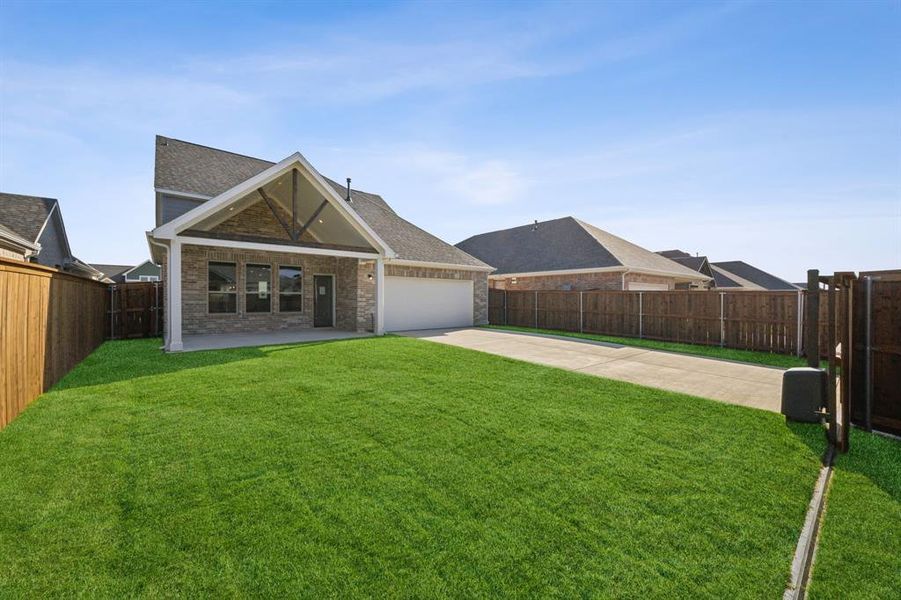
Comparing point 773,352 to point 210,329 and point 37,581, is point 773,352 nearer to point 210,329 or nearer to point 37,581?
point 37,581

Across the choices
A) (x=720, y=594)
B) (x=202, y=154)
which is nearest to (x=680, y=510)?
(x=720, y=594)

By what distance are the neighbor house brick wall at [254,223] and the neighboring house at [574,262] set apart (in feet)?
39.2

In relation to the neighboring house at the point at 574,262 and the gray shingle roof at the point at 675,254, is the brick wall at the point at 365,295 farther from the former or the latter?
the gray shingle roof at the point at 675,254

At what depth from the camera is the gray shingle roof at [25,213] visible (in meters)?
18.3

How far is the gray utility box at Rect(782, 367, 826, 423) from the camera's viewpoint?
5344 mm

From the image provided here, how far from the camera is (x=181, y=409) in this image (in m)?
5.60

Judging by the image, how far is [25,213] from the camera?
20172 millimetres

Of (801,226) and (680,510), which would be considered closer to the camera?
(680,510)

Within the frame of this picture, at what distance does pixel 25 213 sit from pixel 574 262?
28212mm

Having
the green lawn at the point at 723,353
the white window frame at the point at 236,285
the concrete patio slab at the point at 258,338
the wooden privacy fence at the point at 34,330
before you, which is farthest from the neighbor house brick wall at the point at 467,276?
the wooden privacy fence at the point at 34,330

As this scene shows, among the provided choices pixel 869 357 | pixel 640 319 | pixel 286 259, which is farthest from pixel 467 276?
pixel 869 357

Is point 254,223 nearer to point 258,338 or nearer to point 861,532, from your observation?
point 258,338

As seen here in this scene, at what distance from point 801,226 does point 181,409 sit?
19192 millimetres

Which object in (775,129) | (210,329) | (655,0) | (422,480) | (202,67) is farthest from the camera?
(210,329)
